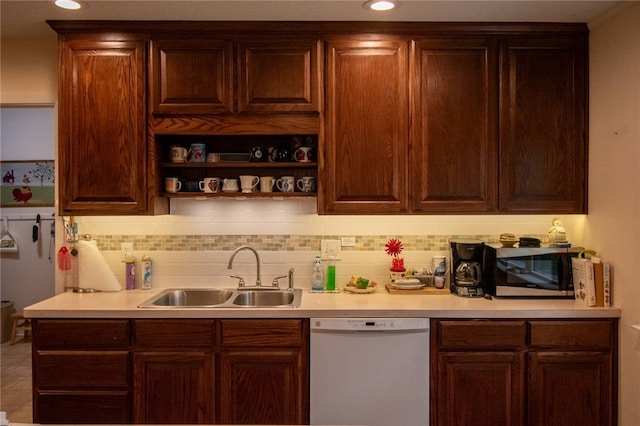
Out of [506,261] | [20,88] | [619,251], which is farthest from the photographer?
[20,88]

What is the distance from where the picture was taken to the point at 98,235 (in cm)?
314

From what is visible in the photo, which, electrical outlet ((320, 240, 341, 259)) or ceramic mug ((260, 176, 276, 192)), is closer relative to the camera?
ceramic mug ((260, 176, 276, 192))

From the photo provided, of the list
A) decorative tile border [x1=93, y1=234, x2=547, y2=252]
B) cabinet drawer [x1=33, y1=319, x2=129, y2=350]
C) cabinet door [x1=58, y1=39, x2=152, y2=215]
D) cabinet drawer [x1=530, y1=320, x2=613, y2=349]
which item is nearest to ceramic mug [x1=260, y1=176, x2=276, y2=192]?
decorative tile border [x1=93, y1=234, x2=547, y2=252]

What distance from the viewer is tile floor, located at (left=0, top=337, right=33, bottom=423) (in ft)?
11.3

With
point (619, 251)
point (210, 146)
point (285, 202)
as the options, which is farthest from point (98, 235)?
point (619, 251)

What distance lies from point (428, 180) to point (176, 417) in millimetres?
1797

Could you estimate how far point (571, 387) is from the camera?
8.41 feet

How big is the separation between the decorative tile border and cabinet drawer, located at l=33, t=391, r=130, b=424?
91cm

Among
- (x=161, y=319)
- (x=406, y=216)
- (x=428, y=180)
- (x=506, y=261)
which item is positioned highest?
(x=428, y=180)

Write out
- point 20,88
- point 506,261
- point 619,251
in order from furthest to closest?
point 20,88 < point 506,261 < point 619,251

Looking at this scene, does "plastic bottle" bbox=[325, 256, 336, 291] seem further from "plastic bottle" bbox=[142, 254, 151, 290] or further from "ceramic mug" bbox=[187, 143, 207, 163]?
"plastic bottle" bbox=[142, 254, 151, 290]

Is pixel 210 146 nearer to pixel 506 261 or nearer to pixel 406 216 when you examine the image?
pixel 406 216

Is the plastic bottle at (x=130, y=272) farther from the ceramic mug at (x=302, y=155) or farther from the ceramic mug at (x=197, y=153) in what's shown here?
the ceramic mug at (x=302, y=155)

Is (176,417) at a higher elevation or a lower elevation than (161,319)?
lower
